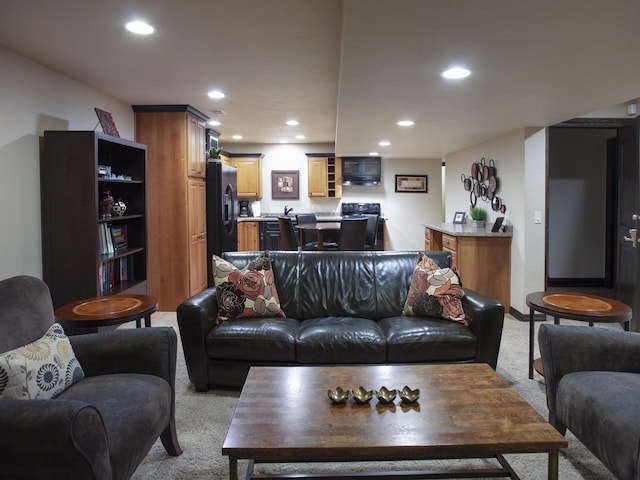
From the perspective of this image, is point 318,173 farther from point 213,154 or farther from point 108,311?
point 108,311

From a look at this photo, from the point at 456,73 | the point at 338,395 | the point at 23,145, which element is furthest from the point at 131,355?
the point at 456,73

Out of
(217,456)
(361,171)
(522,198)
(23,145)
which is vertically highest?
(361,171)

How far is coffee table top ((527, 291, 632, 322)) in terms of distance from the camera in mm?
2574

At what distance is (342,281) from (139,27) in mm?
2150

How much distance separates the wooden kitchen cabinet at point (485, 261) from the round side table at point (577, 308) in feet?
5.79

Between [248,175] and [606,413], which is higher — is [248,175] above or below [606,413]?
above

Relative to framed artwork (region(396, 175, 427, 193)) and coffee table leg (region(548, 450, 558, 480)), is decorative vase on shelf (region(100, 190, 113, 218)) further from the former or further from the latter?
framed artwork (region(396, 175, 427, 193))

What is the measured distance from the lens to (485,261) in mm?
4848

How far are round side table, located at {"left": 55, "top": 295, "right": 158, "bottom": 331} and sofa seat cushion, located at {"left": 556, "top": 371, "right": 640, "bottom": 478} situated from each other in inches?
89.2

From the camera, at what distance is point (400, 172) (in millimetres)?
9094

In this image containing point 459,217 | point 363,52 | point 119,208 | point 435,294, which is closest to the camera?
point 363,52

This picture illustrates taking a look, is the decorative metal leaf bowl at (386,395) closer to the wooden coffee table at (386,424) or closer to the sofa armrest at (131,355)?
the wooden coffee table at (386,424)

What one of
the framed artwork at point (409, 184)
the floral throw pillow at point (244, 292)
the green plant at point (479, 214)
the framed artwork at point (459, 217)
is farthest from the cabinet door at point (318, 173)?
the floral throw pillow at point (244, 292)

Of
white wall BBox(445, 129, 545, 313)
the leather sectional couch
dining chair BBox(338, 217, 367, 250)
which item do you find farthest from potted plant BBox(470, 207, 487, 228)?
the leather sectional couch
